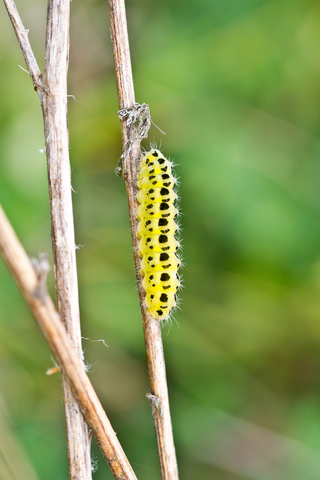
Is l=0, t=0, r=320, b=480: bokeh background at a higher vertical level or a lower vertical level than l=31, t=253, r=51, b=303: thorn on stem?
higher

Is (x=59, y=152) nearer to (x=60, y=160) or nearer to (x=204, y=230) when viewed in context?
(x=60, y=160)

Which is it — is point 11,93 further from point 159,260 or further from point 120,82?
point 159,260

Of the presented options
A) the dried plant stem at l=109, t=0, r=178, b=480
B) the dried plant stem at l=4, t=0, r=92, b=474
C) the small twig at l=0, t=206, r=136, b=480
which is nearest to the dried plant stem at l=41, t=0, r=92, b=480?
the dried plant stem at l=4, t=0, r=92, b=474

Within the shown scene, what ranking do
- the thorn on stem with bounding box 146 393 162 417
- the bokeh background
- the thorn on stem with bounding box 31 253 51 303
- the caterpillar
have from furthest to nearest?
the bokeh background, the caterpillar, the thorn on stem with bounding box 146 393 162 417, the thorn on stem with bounding box 31 253 51 303

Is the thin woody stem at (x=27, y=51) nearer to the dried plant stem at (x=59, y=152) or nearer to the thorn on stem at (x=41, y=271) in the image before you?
the dried plant stem at (x=59, y=152)

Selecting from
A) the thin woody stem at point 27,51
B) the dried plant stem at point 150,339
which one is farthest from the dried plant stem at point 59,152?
the dried plant stem at point 150,339

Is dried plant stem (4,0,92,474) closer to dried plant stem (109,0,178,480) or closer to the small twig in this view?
the small twig
